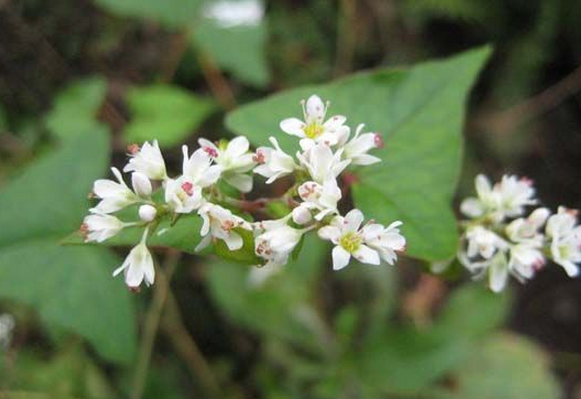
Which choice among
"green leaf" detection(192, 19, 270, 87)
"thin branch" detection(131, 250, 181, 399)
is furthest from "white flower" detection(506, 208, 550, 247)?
"green leaf" detection(192, 19, 270, 87)

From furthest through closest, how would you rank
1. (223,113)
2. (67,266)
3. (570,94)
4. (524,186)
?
1. (570,94)
2. (223,113)
3. (67,266)
4. (524,186)

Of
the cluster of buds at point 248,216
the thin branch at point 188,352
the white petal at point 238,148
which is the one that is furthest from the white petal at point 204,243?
the thin branch at point 188,352

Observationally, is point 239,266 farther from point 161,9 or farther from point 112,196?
point 112,196

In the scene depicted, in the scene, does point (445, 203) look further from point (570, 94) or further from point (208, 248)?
A: point (570, 94)

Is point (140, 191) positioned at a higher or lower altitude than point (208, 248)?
higher

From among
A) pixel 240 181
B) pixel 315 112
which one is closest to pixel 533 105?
pixel 315 112

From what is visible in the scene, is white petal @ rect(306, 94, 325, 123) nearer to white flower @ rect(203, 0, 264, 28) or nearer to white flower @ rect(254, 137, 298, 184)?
white flower @ rect(254, 137, 298, 184)

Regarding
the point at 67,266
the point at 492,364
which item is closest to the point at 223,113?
the point at 67,266

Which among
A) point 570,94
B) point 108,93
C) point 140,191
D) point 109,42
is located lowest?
point 570,94
